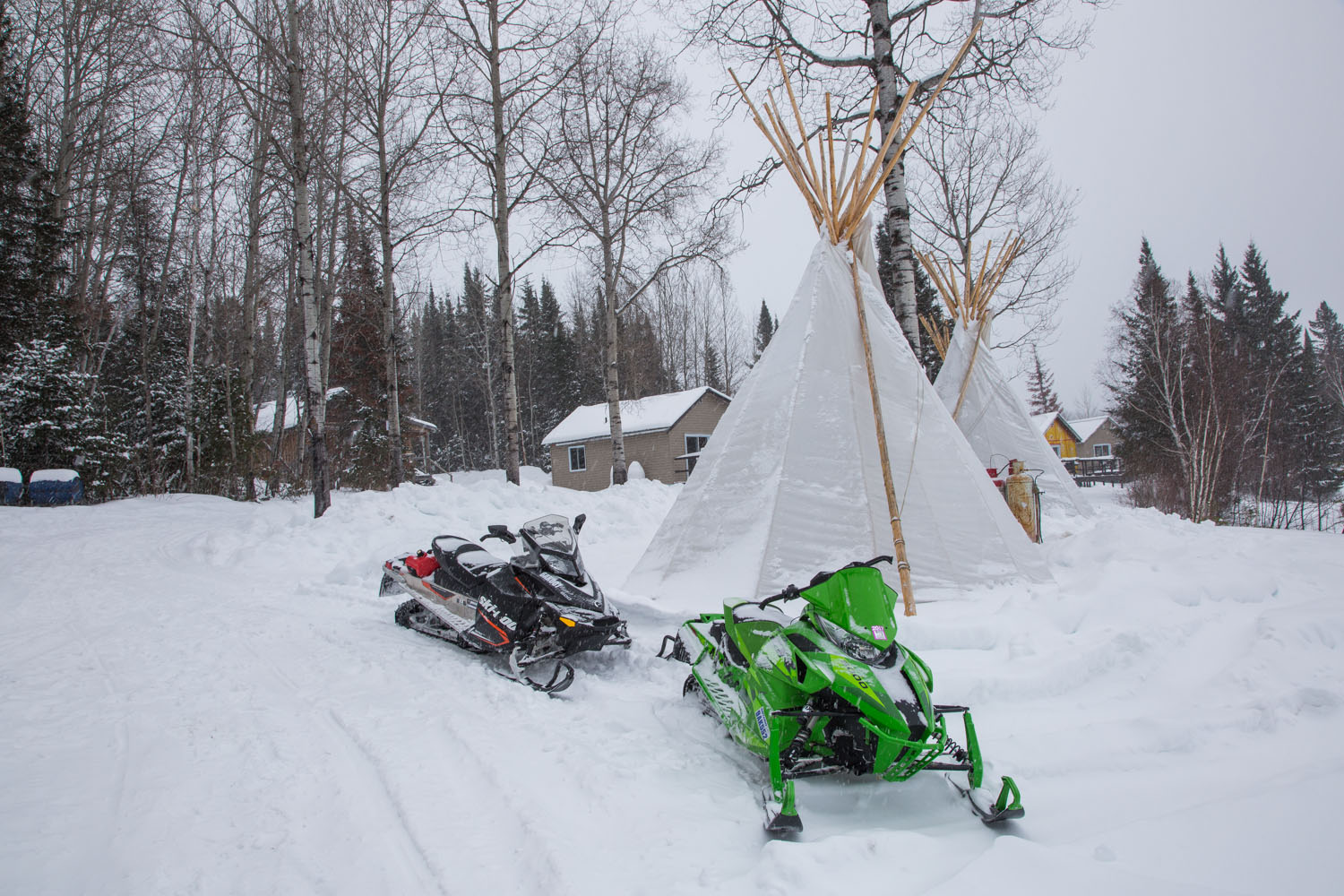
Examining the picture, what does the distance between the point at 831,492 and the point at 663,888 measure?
3.93 metres

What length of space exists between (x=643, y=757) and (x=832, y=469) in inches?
130

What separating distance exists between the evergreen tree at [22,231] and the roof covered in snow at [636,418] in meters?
16.0

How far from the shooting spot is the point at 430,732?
133 inches

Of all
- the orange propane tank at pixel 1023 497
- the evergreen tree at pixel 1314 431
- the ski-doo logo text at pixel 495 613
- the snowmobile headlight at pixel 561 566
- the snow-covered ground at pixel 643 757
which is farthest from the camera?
the evergreen tree at pixel 1314 431

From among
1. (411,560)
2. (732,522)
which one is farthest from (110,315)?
(732,522)

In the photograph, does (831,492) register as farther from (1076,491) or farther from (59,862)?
(1076,491)

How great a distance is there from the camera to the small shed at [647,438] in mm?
25828

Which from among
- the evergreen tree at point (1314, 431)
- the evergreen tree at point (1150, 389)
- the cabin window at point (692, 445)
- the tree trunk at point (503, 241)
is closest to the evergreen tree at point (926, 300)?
the evergreen tree at point (1150, 389)

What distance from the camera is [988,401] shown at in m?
12.0

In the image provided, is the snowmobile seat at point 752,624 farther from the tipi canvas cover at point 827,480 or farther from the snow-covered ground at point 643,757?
the tipi canvas cover at point 827,480

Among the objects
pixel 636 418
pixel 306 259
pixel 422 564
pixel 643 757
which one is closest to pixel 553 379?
pixel 636 418

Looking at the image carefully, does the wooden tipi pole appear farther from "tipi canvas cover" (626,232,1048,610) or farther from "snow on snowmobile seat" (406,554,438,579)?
"snow on snowmobile seat" (406,554,438,579)

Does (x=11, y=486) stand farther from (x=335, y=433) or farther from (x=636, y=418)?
(x=636, y=418)

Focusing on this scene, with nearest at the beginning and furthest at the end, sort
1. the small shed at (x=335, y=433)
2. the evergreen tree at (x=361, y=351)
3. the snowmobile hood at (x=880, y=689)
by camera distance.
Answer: the snowmobile hood at (x=880, y=689) < the small shed at (x=335, y=433) < the evergreen tree at (x=361, y=351)
